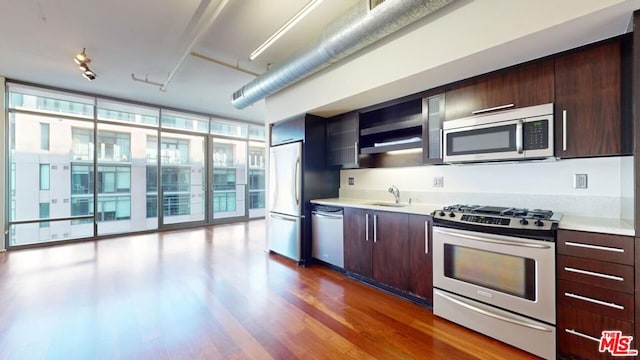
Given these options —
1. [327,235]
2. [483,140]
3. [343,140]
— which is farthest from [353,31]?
[327,235]

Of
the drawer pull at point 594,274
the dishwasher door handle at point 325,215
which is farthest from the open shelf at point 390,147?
the drawer pull at point 594,274

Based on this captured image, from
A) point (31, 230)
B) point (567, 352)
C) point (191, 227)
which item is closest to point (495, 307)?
point (567, 352)

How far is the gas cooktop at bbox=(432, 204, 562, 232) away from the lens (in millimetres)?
1821

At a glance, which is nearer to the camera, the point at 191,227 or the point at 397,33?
the point at 397,33

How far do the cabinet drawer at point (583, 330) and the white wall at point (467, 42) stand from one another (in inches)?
70.1

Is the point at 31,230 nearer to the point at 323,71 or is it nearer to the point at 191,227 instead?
the point at 191,227

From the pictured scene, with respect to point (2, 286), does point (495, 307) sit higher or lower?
higher

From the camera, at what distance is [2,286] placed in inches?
118

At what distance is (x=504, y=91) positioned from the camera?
2.21 m

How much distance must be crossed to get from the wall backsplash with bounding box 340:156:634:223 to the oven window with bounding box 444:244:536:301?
27.8 inches

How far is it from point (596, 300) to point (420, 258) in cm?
116

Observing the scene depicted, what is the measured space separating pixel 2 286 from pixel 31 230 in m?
Answer: 2.44

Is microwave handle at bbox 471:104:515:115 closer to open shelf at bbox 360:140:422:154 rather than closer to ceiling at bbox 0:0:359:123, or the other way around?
open shelf at bbox 360:140:422:154

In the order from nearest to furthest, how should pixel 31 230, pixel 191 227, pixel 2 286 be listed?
pixel 2 286 < pixel 31 230 < pixel 191 227
